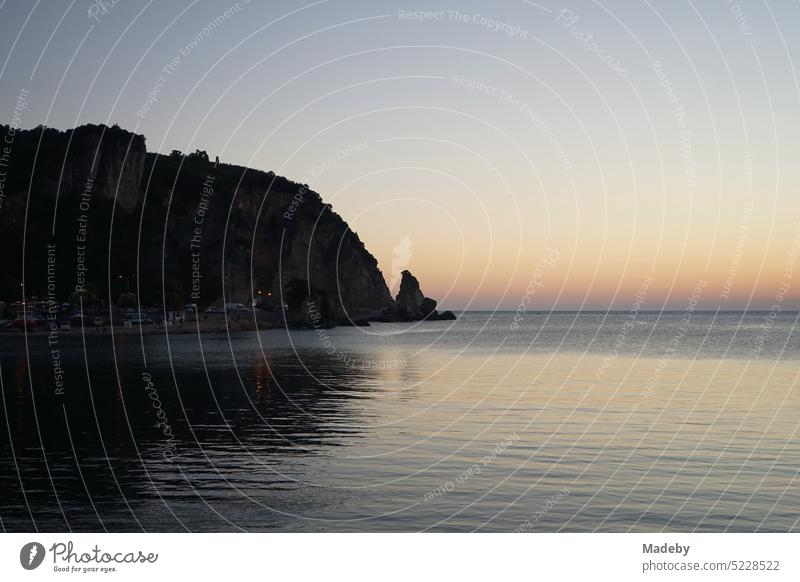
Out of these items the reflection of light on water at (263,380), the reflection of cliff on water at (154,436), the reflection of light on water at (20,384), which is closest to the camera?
the reflection of cliff on water at (154,436)

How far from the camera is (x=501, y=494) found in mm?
21547

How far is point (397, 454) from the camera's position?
91.6ft

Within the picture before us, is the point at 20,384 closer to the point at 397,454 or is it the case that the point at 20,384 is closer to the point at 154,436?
the point at 154,436

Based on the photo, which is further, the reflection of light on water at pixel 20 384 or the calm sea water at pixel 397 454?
the reflection of light on water at pixel 20 384

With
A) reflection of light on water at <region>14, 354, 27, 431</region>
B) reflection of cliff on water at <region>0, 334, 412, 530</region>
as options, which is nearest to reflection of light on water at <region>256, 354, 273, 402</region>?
reflection of cliff on water at <region>0, 334, 412, 530</region>

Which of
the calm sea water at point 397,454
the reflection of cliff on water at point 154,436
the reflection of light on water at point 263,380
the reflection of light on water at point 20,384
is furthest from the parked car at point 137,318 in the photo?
the calm sea water at point 397,454

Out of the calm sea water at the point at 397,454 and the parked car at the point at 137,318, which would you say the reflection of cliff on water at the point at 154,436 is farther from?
the parked car at the point at 137,318

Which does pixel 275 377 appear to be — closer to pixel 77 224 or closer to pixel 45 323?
pixel 45 323

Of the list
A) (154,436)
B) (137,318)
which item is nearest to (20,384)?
(154,436)

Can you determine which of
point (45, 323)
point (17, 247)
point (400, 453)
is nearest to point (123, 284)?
point (17, 247)

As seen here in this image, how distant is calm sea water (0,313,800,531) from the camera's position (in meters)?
19.4

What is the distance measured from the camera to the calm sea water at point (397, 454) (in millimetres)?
19375

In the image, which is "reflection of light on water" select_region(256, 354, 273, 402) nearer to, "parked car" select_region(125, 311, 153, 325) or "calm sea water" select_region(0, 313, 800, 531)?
"calm sea water" select_region(0, 313, 800, 531)

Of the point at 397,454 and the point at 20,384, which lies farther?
the point at 20,384
